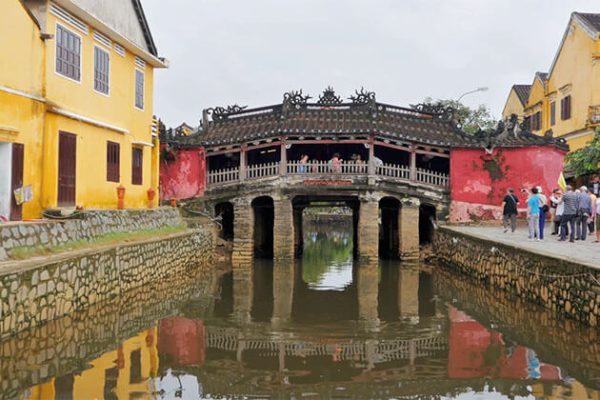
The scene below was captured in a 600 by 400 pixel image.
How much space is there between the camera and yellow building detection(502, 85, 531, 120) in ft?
129

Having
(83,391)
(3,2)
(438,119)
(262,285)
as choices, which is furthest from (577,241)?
(3,2)

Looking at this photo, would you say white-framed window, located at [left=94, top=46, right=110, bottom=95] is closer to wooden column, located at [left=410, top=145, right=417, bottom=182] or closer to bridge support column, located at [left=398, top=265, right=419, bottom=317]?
bridge support column, located at [left=398, top=265, right=419, bottom=317]

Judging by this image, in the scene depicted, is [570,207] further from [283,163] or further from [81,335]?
[81,335]

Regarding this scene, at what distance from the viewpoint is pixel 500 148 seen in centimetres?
2350

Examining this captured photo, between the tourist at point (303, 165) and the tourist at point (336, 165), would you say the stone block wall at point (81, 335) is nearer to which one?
the tourist at point (303, 165)

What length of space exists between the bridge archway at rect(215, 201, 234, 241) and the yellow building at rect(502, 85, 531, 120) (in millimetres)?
20633

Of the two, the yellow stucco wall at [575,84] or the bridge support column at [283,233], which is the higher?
the yellow stucco wall at [575,84]

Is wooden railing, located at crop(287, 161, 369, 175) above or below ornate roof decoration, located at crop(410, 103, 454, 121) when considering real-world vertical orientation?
below

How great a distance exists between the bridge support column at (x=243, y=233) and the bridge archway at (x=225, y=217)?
1.46m

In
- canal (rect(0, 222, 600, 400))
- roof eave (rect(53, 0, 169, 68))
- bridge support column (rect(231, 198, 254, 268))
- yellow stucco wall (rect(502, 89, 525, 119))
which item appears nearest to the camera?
canal (rect(0, 222, 600, 400))

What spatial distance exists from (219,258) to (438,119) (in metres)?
9.75

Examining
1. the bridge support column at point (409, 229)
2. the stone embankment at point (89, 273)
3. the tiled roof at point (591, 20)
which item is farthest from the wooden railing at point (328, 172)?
the tiled roof at point (591, 20)

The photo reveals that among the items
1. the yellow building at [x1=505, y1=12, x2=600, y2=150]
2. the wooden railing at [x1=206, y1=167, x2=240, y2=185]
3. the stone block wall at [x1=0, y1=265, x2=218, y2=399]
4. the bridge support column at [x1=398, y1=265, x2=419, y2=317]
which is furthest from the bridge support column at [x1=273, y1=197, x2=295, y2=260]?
the yellow building at [x1=505, y1=12, x2=600, y2=150]

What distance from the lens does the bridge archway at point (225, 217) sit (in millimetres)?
24734
